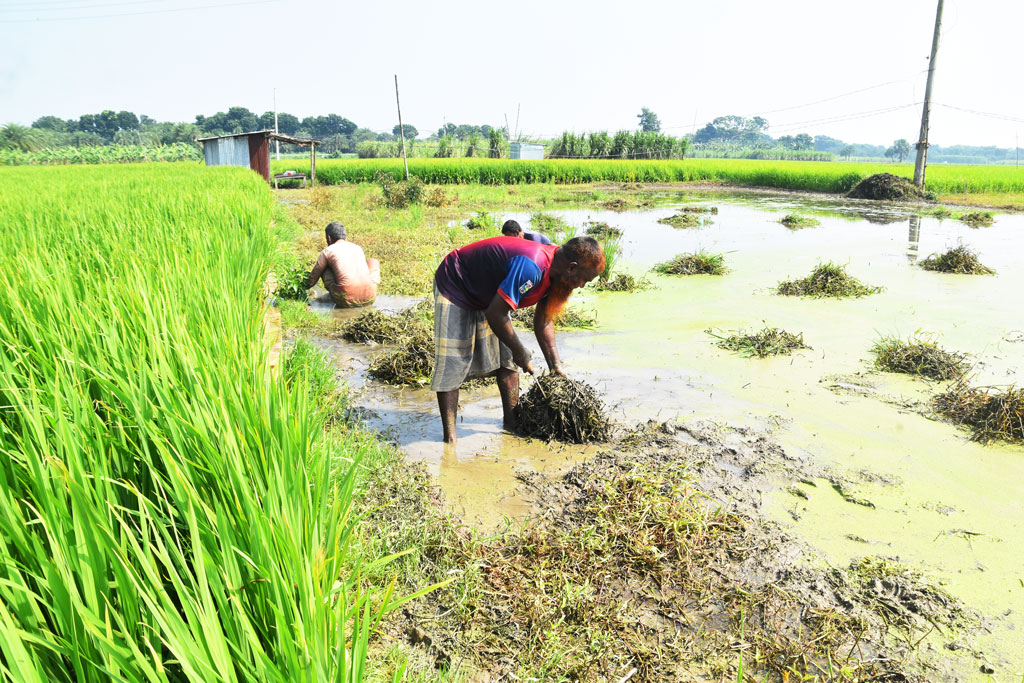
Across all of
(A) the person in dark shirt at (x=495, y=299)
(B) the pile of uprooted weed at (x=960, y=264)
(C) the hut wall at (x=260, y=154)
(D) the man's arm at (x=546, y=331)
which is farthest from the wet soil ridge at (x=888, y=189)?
(A) the person in dark shirt at (x=495, y=299)

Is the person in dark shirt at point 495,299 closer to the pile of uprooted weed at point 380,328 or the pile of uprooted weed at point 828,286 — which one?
the pile of uprooted weed at point 380,328

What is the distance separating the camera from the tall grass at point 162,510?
104cm

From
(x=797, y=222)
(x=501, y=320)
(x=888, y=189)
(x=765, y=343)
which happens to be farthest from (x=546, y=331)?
(x=888, y=189)

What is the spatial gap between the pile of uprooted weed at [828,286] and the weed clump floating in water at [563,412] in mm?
4934

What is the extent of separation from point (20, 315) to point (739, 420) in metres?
3.84

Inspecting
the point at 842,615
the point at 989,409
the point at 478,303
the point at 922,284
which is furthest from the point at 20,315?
the point at 922,284

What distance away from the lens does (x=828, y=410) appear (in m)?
4.30

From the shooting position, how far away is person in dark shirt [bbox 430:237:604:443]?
322 cm

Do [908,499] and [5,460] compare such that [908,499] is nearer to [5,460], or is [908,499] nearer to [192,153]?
[5,460]

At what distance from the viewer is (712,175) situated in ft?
104

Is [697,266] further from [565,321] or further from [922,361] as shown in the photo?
[922,361]

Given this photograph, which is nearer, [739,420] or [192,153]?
[739,420]

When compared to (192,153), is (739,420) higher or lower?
lower

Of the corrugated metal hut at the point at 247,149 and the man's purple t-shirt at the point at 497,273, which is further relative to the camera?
the corrugated metal hut at the point at 247,149
